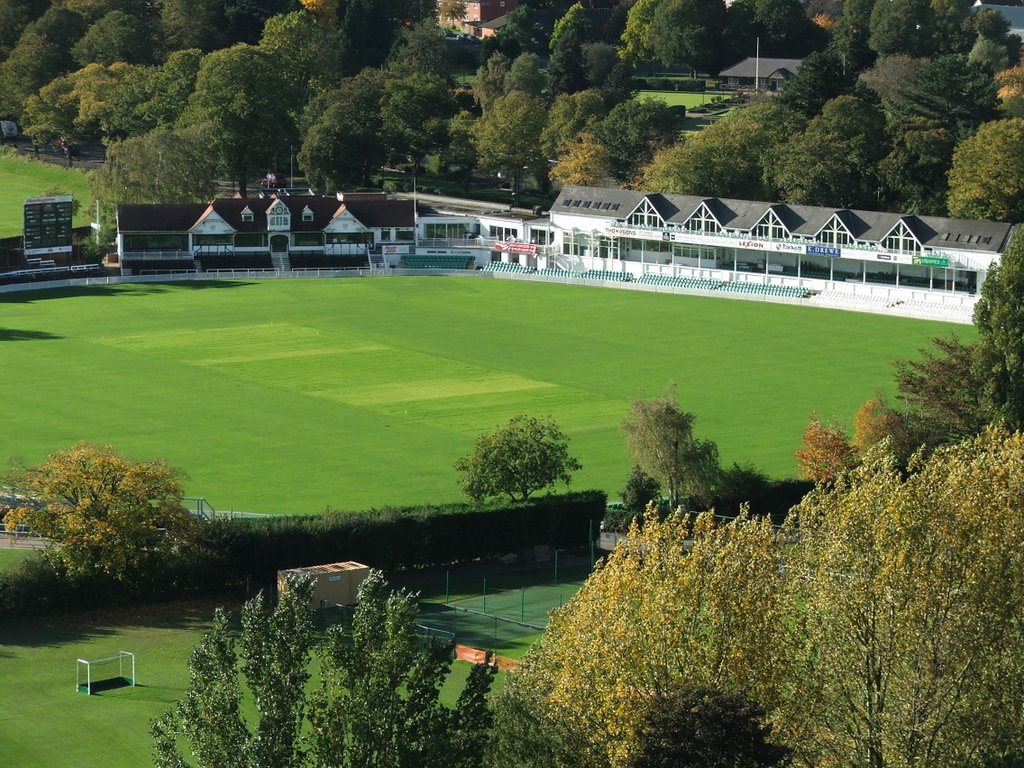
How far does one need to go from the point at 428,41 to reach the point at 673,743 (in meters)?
148

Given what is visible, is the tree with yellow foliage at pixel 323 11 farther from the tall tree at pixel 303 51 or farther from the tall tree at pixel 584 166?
the tall tree at pixel 584 166

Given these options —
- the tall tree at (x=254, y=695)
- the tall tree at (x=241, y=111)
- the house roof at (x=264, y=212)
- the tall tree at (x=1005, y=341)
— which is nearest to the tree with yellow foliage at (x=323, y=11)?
the tall tree at (x=241, y=111)

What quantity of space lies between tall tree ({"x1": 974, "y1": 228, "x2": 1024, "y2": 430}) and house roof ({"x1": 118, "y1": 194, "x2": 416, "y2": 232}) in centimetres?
6791

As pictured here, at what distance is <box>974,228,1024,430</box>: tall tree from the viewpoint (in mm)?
62156

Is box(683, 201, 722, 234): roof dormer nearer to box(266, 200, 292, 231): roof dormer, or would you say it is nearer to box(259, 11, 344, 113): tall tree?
box(266, 200, 292, 231): roof dormer

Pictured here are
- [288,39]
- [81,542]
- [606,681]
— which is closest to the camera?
[606,681]

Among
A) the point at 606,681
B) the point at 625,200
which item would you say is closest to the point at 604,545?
the point at 606,681

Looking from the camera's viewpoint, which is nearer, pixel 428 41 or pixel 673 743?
pixel 673 743

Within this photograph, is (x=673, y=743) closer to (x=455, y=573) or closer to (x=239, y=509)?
(x=455, y=573)

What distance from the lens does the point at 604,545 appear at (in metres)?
57.9

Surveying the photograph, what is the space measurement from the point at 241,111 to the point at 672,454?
88.9 metres

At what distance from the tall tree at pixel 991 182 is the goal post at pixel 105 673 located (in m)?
83.3

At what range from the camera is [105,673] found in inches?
1790

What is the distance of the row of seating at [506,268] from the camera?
120 m
